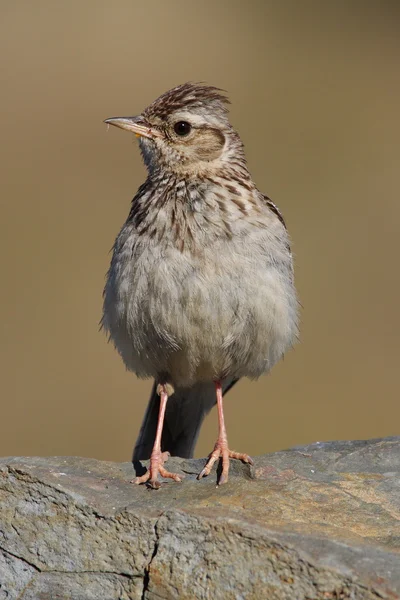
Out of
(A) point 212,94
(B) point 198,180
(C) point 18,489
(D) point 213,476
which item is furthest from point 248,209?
(C) point 18,489

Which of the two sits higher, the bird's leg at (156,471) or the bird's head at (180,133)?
the bird's head at (180,133)

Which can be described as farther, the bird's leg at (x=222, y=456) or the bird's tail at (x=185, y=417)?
the bird's tail at (x=185, y=417)

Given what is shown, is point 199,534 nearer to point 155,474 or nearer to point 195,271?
point 155,474

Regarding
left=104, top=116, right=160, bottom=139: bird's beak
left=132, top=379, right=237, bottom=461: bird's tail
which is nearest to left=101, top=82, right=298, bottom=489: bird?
left=104, top=116, right=160, bottom=139: bird's beak

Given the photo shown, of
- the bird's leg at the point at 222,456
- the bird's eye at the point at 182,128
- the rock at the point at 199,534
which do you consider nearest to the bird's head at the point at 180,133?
the bird's eye at the point at 182,128

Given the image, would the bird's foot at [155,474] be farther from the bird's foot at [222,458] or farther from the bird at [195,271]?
the bird's foot at [222,458]

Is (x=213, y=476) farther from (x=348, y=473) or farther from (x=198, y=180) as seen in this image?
(x=198, y=180)
